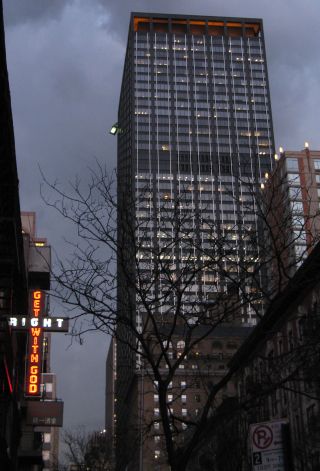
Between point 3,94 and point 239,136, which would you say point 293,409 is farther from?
point 239,136

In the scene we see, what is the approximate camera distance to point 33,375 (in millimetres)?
39844

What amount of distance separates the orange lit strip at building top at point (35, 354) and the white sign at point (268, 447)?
31321 millimetres

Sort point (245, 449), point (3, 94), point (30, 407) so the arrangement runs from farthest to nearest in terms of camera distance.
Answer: point (30, 407), point (245, 449), point (3, 94)

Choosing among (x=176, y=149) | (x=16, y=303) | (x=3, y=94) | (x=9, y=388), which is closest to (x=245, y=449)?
(x=9, y=388)

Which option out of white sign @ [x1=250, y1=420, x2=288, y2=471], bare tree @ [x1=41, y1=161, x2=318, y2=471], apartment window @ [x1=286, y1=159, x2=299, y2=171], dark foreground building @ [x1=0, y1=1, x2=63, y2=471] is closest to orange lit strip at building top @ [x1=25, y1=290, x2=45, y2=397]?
dark foreground building @ [x1=0, y1=1, x2=63, y2=471]

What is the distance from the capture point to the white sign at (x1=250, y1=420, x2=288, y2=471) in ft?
26.9

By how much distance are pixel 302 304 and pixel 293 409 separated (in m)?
7.30

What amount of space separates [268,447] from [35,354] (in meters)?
32.3

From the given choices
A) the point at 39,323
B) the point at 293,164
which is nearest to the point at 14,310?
the point at 39,323

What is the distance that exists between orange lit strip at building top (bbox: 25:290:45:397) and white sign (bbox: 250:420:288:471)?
31321 mm

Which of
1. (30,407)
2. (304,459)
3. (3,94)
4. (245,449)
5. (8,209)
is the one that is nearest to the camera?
(3,94)

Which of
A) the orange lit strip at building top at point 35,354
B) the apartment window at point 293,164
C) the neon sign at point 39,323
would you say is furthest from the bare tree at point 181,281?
the apartment window at point 293,164

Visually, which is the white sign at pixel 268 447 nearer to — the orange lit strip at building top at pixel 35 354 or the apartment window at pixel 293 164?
the orange lit strip at building top at pixel 35 354

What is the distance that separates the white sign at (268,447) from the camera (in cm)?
820
